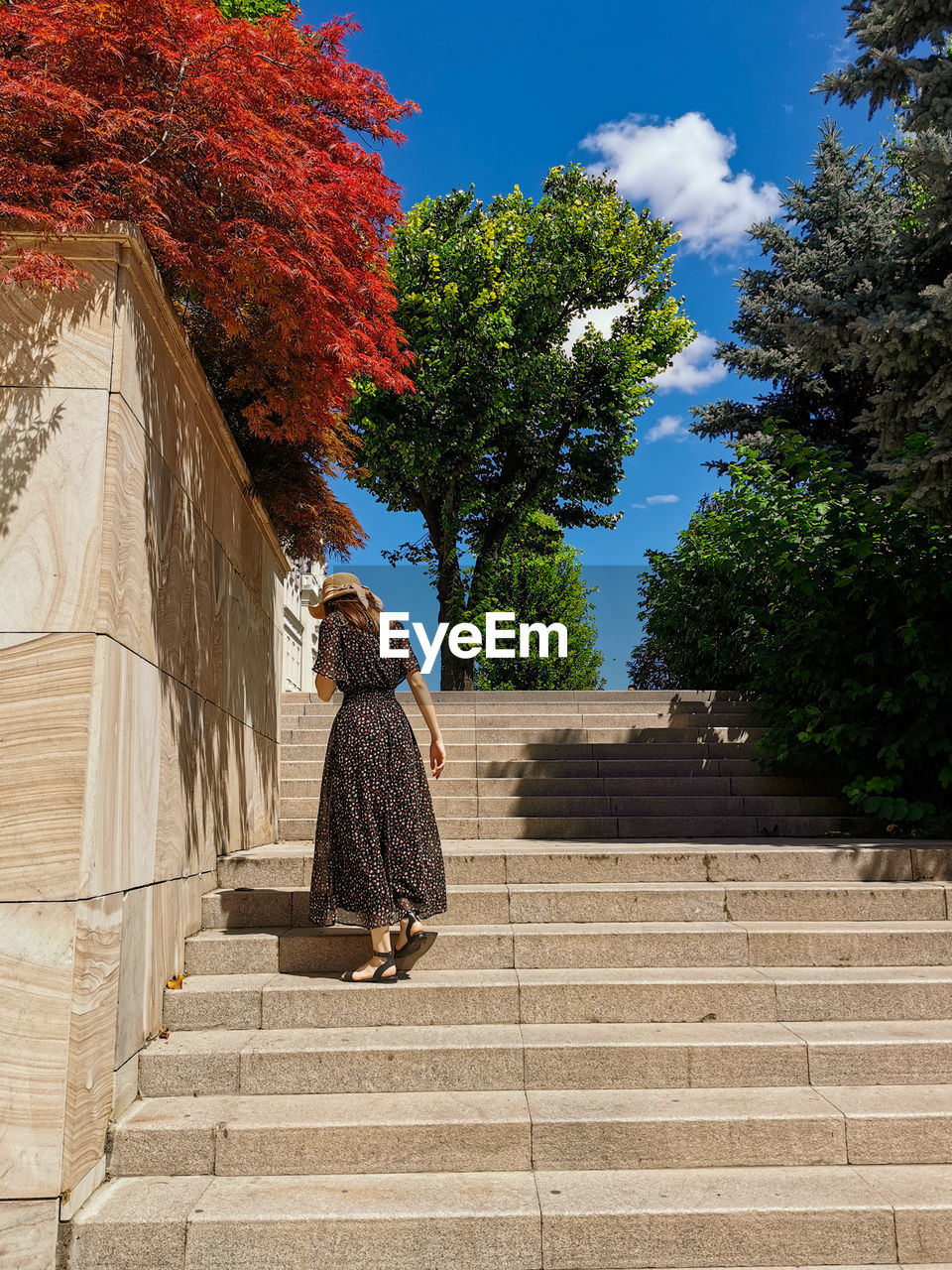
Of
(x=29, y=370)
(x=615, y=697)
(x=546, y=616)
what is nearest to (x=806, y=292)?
(x=615, y=697)

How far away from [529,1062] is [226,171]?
3865mm

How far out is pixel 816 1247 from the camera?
303cm

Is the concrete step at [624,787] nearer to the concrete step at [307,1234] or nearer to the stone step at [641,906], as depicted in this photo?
the stone step at [641,906]

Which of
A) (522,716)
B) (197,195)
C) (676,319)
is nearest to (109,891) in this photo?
(197,195)

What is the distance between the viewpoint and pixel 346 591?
4.55 metres

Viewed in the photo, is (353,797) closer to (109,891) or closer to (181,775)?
(181,775)

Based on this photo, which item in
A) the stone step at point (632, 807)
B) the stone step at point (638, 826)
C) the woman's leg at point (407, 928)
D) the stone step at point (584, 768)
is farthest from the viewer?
the stone step at point (584, 768)

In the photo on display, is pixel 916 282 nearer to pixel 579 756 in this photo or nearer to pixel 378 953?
pixel 579 756

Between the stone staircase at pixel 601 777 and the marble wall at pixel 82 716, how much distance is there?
137 inches

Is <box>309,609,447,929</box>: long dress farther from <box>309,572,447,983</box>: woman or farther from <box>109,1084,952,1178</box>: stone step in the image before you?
<box>109,1084,952,1178</box>: stone step

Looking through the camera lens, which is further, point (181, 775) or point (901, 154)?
point (901, 154)

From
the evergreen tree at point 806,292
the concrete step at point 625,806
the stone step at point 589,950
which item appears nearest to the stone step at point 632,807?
the concrete step at point 625,806

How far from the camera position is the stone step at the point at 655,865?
5.28m

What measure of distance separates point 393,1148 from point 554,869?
2.25 m
